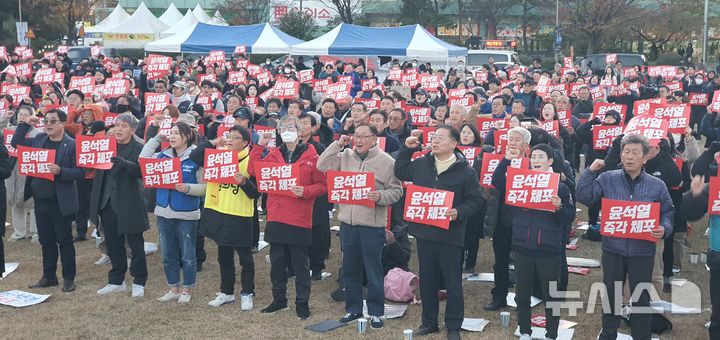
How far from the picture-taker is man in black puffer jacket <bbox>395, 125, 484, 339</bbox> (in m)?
7.29

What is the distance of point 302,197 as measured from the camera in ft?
26.2

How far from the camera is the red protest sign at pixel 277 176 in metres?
7.91

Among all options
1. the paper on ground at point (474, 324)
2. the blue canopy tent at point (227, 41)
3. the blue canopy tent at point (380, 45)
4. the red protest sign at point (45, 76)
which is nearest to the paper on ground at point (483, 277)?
the paper on ground at point (474, 324)

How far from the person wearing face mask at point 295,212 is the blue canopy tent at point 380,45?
69.9 feet

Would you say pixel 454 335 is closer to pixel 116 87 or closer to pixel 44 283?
pixel 44 283

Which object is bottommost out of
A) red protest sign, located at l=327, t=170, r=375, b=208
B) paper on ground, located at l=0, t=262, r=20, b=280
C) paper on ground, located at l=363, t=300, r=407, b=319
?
paper on ground, located at l=363, t=300, r=407, b=319

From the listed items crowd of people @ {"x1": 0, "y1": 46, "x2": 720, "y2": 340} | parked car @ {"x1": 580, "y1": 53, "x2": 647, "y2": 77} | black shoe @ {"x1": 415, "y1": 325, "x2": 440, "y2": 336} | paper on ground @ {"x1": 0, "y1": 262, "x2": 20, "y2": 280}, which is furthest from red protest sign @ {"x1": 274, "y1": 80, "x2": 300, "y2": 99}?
parked car @ {"x1": 580, "y1": 53, "x2": 647, "y2": 77}

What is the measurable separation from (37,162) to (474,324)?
4707 mm

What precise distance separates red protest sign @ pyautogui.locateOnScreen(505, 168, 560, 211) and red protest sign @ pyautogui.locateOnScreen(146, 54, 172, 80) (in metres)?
15.5

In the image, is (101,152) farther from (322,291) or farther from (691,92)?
(691,92)

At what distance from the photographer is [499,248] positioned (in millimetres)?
8492

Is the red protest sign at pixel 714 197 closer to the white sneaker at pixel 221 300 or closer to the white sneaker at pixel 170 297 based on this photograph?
the white sneaker at pixel 221 300

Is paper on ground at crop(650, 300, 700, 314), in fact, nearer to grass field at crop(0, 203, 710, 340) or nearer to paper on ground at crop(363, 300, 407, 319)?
grass field at crop(0, 203, 710, 340)

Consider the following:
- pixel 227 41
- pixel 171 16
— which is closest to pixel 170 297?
pixel 227 41
